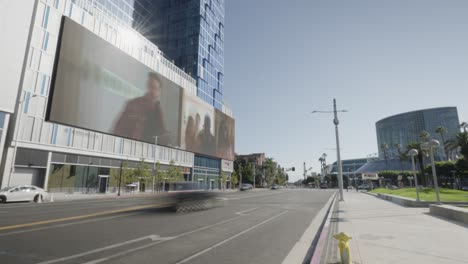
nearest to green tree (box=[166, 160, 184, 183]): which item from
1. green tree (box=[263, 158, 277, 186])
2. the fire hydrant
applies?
the fire hydrant

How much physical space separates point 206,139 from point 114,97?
3163 centimetres

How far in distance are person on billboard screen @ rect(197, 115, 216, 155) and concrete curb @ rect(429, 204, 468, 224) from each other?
56.6m

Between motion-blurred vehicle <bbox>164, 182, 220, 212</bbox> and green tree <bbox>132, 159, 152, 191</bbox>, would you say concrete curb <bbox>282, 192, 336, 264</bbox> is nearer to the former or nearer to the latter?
motion-blurred vehicle <bbox>164, 182, 220, 212</bbox>

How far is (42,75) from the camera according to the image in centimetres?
3291

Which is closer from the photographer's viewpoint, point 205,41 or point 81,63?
point 81,63

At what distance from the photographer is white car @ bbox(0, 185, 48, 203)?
67.6 feet

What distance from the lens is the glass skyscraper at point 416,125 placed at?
15912cm

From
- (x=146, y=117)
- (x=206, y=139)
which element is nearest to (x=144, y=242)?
(x=146, y=117)

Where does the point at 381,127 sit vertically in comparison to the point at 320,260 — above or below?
above

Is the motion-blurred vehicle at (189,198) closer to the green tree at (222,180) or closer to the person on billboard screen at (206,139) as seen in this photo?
the person on billboard screen at (206,139)

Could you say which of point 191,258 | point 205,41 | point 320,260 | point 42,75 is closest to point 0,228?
point 191,258

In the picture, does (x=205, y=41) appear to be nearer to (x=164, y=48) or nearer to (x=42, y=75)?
(x=164, y=48)

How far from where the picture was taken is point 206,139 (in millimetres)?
70500

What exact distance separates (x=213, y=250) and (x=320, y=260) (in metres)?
2.68
